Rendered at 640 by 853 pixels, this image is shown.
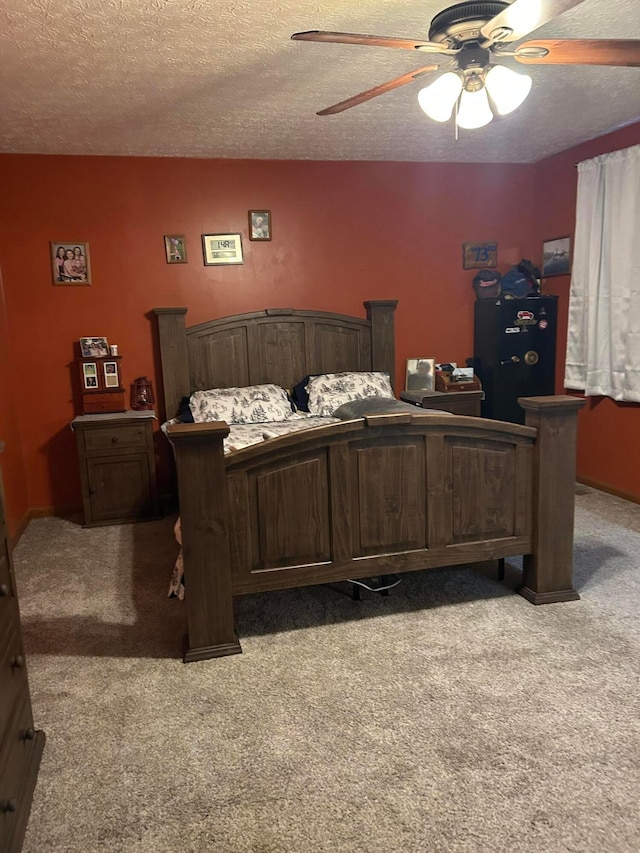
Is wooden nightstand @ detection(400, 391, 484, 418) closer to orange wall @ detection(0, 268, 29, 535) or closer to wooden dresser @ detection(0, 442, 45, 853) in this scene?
orange wall @ detection(0, 268, 29, 535)

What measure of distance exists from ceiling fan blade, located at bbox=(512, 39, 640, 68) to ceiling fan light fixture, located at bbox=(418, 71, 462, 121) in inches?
8.6

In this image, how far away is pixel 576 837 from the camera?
1.52m

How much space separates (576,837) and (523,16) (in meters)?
2.18

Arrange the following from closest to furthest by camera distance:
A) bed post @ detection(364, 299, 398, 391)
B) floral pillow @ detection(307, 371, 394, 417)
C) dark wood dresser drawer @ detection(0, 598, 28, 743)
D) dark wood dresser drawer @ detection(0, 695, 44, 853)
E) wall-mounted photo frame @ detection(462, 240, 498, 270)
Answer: dark wood dresser drawer @ detection(0, 695, 44, 853) < dark wood dresser drawer @ detection(0, 598, 28, 743) < floral pillow @ detection(307, 371, 394, 417) < bed post @ detection(364, 299, 398, 391) < wall-mounted photo frame @ detection(462, 240, 498, 270)

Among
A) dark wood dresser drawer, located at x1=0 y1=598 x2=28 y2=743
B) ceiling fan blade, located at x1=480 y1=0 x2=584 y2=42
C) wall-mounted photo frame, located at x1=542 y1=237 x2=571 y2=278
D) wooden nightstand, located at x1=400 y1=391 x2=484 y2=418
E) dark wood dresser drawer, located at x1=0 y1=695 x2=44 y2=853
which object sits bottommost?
dark wood dresser drawer, located at x1=0 y1=695 x2=44 y2=853

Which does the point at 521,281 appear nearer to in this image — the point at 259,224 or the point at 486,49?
the point at 259,224

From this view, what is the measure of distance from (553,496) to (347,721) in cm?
134

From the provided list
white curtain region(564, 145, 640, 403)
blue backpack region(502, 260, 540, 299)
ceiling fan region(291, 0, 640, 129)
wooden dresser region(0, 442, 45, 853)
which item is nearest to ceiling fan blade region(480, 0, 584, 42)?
ceiling fan region(291, 0, 640, 129)

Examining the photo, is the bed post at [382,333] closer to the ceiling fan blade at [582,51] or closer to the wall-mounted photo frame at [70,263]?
the wall-mounted photo frame at [70,263]

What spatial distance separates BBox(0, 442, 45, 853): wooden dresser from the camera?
147cm

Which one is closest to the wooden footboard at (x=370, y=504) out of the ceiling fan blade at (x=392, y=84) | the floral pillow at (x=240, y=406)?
the ceiling fan blade at (x=392, y=84)

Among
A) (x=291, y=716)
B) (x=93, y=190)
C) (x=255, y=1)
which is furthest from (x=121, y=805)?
(x=93, y=190)

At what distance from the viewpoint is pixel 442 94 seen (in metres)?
2.25

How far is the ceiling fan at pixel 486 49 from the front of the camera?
5.90ft
